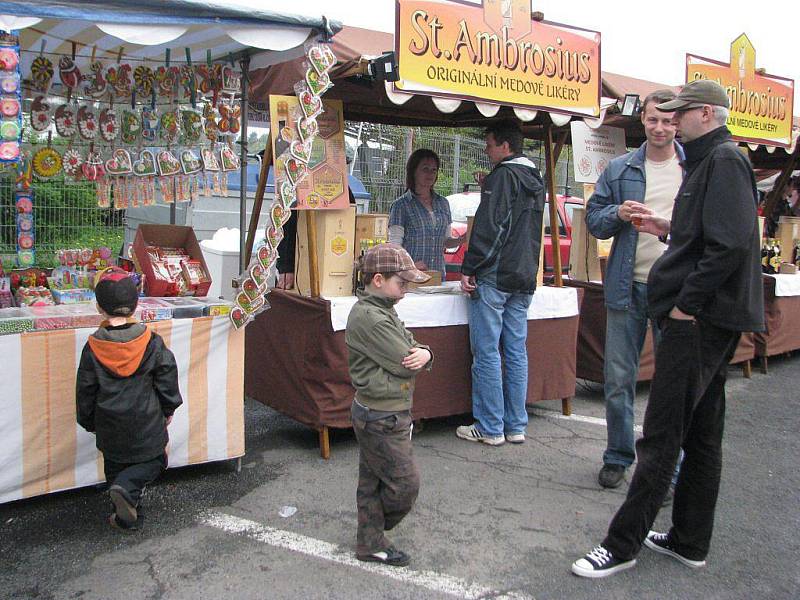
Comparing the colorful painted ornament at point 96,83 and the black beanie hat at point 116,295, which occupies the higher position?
the colorful painted ornament at point 96,83

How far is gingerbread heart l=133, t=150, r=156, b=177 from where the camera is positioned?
177 inches

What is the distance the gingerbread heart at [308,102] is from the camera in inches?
144

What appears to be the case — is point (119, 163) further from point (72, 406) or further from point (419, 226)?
point (419, 226)

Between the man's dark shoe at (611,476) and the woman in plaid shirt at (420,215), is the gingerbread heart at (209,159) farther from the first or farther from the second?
the man's dark shoe at (611,476)

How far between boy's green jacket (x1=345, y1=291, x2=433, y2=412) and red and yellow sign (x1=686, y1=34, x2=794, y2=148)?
4427mm

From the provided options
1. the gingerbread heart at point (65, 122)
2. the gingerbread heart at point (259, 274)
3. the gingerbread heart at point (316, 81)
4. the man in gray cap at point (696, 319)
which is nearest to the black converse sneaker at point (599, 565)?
the man in gray cap at point (696, 319)

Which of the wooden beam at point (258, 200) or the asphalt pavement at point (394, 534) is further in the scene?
the wooden beam at point (258, 200)

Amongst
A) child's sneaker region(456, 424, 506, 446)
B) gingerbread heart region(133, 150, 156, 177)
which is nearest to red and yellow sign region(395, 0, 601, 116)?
gingerbread heart region(133, 150, 156, 177)

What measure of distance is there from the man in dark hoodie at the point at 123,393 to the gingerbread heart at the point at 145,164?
137cm

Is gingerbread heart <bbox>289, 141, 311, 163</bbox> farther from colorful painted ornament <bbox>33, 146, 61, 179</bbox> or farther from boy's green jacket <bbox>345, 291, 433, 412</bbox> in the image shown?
colorful painted ornament <bbox>33, 146, 61, 179</bbox>

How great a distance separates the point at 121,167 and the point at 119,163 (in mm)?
26

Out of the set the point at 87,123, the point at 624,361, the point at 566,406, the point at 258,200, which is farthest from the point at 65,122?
the point at 566,406

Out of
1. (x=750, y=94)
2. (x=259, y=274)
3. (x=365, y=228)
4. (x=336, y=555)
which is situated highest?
(x=750, y=94)

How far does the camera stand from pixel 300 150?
370 cm
